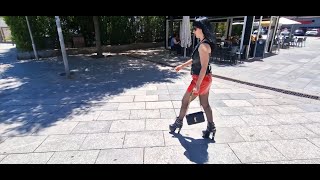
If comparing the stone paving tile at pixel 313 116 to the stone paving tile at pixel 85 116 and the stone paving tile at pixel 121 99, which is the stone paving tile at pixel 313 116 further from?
the stone paving tile at pixel 85 116

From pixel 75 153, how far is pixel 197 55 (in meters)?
2.26

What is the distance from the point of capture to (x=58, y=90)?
5691 mm

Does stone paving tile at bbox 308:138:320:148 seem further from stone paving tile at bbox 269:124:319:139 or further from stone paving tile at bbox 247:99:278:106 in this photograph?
stone paving tile at bbox 247:99:278:106

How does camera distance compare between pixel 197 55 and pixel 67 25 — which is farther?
pixel 67 25

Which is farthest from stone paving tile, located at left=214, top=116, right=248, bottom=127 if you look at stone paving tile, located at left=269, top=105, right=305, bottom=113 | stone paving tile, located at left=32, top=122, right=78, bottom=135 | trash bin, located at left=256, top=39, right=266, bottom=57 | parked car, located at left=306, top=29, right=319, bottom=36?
parked car, located at left=306, top=29, right=319, bottom=36

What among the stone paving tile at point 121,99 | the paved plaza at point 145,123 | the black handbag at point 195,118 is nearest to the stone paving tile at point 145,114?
the paved plaza at point 145,123

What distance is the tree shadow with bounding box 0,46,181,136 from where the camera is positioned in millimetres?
3973

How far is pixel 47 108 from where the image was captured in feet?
14.6

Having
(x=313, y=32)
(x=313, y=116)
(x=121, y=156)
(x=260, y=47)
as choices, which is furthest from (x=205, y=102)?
(x=313, y=32)

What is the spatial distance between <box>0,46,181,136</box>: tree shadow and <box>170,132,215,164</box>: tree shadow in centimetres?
196

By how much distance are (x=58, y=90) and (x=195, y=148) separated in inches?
178

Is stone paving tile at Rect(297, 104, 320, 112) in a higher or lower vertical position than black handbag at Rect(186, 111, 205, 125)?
lower
